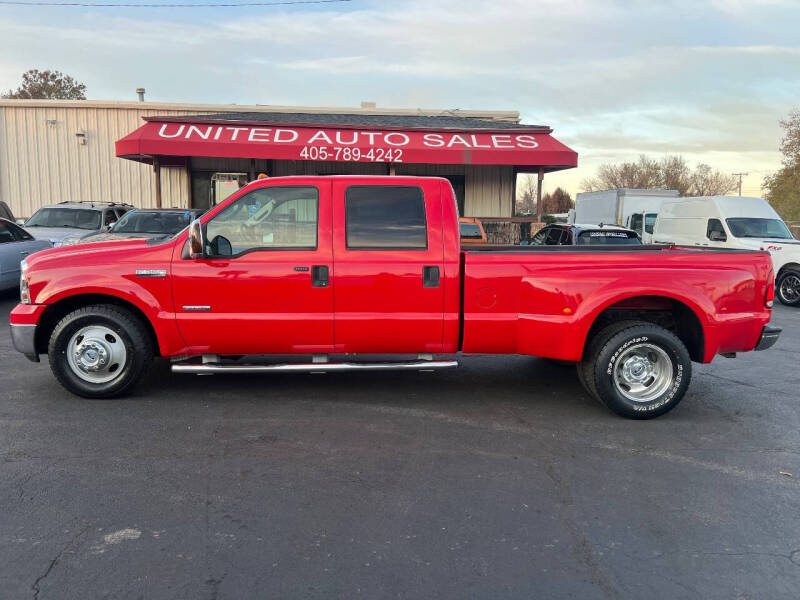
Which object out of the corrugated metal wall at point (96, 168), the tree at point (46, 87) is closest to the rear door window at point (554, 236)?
the corrugated metal wall at point (96, 168)

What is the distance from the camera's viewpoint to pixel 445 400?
5879 millimetres

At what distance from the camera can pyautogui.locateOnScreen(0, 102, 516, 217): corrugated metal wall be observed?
70.7 ft

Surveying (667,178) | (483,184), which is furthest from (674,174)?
(483,184)

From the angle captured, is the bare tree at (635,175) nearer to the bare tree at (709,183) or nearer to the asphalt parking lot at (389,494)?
the bare tree at (709,183)

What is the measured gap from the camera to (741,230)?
46.0 feet

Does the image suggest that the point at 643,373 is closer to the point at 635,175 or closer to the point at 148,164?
the point at 148,164

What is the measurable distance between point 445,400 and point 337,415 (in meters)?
1.08

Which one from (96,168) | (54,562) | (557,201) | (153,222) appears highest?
(557,201)

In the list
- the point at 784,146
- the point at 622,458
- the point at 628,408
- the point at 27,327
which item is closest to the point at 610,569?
the point at 622,458

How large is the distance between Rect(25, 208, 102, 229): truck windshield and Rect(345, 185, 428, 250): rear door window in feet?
34.9

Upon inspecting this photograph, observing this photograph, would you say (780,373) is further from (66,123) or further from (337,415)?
(66,123)

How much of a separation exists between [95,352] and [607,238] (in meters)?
9.48

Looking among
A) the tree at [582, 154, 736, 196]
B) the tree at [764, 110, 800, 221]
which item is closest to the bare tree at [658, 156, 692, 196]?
the tree at [582, 154, 736, 196]

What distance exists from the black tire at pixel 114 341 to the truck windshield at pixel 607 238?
8.67 meters
